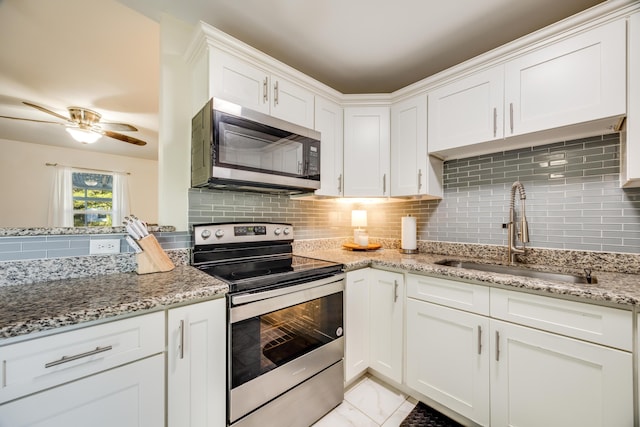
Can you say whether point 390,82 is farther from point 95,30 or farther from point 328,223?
point 95,30

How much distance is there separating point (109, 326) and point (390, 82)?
2.54m

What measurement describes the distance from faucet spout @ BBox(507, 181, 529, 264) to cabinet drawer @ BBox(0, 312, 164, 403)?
2012 mm

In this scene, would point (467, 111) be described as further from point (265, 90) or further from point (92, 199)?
point (92, 199)

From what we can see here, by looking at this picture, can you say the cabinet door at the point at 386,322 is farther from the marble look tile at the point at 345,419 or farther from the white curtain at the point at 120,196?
the white curtain at the point at 120,196

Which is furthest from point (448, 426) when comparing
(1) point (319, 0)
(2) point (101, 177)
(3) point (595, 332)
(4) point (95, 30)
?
(2) point (101, 177)

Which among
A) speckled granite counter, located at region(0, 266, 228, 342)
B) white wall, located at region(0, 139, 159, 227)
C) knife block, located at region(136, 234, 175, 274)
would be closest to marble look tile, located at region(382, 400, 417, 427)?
speckled granite counter, located at region(0, 266, 228, 342)

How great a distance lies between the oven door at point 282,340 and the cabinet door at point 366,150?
33.5 inches

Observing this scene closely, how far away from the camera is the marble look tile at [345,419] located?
1472mm

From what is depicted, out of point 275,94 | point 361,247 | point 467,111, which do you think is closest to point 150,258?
point 275,94

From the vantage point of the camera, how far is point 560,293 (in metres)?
1.09

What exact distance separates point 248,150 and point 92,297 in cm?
94

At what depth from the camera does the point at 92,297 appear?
92 centimetres

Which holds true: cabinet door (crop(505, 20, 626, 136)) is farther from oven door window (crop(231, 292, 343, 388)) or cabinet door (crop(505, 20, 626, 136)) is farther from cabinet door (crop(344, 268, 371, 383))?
oven door window (crop(231, 292, 343, 388))

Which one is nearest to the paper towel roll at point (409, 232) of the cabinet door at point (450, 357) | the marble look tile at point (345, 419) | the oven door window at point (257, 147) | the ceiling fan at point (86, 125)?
the cabinet door at point (450, 357)
